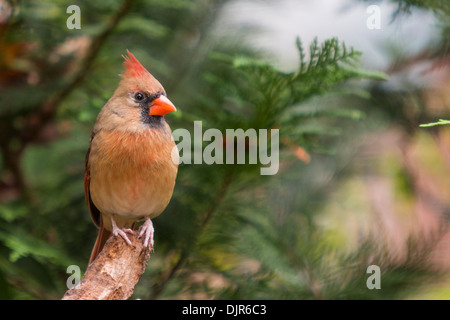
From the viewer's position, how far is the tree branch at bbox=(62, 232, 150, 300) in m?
1.27

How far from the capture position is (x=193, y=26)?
2.48 m

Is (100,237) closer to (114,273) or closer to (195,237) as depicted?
(195,237)

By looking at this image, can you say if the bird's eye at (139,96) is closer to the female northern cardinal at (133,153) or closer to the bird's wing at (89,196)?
the female northern cardinal at (133,153)

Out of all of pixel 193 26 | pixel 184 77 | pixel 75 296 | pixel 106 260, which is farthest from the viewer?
pixel 193 26

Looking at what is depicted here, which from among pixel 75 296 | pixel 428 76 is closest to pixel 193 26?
pixel 428 76

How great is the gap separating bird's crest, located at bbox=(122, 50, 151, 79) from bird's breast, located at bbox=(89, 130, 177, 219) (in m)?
0.17

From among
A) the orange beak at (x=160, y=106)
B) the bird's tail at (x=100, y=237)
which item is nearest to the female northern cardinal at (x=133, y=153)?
the orange beak at (x=160, y=106)

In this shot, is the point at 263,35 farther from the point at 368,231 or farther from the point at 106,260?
the point at 106,260

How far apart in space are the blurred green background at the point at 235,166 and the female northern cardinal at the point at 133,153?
0.38 feet

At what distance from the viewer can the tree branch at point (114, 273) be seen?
127 cm

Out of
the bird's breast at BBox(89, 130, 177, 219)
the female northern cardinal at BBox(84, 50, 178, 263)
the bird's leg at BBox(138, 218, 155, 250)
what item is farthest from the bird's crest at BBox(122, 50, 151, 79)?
the bird's leg at BBox(138, 218, 155, 250)

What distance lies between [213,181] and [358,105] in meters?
0.94
